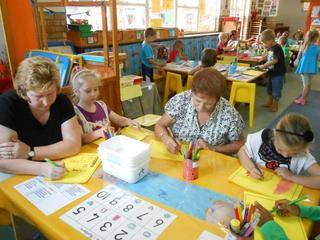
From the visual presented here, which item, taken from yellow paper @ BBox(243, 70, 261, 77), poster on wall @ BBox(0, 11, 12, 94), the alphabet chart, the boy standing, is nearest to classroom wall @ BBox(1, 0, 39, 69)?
poster on wall @ BBox(0, 11, 12, 94)

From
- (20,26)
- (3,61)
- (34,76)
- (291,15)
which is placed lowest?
(3,61)

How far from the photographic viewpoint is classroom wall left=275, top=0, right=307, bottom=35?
1039cm

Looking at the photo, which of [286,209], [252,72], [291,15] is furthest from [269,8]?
[286,209]

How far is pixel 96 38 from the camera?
13.5ft

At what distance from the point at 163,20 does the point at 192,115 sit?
4831 millimetres

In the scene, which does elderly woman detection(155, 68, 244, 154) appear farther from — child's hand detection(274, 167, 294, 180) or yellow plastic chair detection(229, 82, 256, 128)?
yellow plastic chair detection(229, 82, 256, 128)

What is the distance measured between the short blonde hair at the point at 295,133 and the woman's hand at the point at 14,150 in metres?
1.14

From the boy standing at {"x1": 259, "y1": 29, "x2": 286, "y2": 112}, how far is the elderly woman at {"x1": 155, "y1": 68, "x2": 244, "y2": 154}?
307 centimetres

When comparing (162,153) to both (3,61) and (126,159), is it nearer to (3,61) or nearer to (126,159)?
(126,159)

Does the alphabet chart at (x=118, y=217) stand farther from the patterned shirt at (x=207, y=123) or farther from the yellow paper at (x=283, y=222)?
the patterned shirt at (x=207, y=123)

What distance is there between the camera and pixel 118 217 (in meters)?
0.95

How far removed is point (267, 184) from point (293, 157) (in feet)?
0.71

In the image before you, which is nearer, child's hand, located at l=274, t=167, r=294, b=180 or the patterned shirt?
child's hand, located at l=274, t=167, r=294, b=180

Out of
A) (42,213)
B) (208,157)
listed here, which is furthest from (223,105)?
(42,213)
